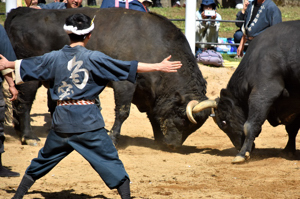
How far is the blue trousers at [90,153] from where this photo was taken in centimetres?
406

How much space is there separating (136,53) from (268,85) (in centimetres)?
224

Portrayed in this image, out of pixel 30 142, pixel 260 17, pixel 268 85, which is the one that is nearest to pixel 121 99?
pixel 30 142

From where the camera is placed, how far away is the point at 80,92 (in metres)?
4.07

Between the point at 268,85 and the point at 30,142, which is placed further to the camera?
the point at 30,142

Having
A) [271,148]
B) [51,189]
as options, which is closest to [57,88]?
[51,189]

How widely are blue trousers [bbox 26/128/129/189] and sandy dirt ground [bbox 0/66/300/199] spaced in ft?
1.97

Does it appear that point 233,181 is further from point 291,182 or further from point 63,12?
point 63,12

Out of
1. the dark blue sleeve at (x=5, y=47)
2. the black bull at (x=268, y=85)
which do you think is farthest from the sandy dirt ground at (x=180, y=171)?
the dark blue sleeve at (x=5, y=47)

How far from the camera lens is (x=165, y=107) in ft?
23.9

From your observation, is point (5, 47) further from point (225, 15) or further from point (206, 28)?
point (225, 15)

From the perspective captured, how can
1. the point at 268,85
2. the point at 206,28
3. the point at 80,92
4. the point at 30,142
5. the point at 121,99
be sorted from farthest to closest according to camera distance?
the point at 206,28, the point at 30,142, the point at 121,99, the point at 268,85, the point at 80,92

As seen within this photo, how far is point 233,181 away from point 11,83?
2.90 metres

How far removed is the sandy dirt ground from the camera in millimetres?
4738

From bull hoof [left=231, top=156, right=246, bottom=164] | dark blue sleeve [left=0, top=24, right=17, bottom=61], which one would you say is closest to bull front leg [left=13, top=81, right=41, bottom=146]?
dark blue sleeve [left=0, top=24, right=17, bottom=61]
